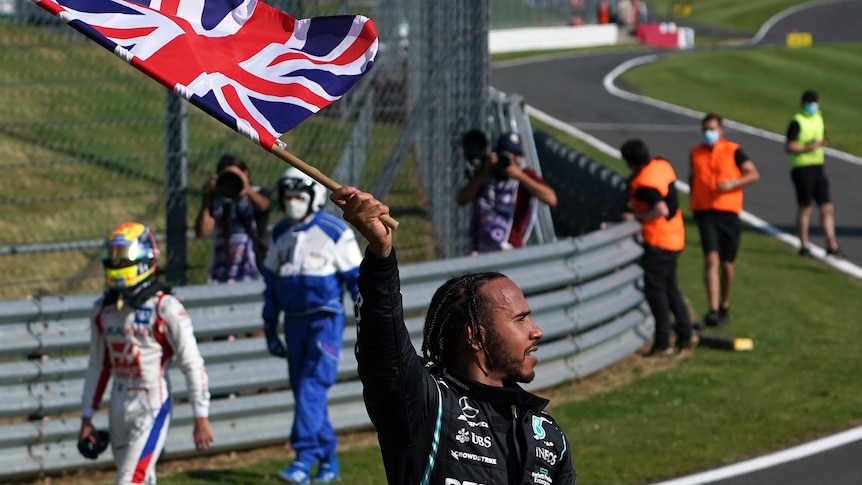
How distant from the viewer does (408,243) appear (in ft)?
49.2

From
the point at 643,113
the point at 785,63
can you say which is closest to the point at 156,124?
the point at 643,113

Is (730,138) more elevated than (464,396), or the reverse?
(464,396)

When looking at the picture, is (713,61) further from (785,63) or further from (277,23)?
(277,23)

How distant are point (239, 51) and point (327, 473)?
5194mm

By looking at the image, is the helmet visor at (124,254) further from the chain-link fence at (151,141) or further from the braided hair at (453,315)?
the braided hair at (453,315)

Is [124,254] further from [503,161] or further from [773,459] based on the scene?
[503,161]

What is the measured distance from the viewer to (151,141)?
13.0 m

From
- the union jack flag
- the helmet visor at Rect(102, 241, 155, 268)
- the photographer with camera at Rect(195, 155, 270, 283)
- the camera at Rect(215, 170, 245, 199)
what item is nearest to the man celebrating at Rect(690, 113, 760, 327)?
the photographer with camera at Rect(195, 155, 270, 283)

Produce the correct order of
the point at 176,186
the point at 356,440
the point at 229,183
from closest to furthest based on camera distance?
the point at 356,440 → the point at 229,183 → the point at 176,186

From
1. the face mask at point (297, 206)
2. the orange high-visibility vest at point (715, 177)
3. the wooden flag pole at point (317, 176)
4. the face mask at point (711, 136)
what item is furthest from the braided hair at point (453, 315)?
the face mask at point (711, 136)

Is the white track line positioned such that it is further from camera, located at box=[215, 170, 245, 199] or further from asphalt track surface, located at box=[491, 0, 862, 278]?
asphalt track surface, located at box=[491, 0, 862, 278]

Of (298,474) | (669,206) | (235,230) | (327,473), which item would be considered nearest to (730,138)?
(669,206)

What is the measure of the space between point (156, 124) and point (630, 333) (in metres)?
4.76

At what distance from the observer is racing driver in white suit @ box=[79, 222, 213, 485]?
7.66 metres
